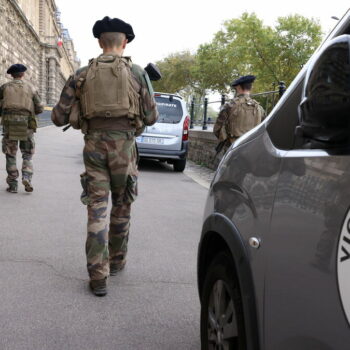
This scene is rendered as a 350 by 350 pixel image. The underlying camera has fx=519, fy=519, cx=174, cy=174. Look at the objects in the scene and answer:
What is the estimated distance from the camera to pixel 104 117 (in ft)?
12.7

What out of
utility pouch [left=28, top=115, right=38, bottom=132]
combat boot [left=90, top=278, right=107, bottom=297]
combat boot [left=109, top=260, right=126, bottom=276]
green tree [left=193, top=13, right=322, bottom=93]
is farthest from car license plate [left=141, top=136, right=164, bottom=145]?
green tree [left=193, top=13, right=322, bottom=93]

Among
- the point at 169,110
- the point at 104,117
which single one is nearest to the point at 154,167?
the point at 169,110

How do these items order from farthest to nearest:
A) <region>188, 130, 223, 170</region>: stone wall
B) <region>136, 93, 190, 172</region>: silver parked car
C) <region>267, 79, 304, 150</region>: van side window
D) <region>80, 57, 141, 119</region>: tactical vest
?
<region>188, 130, 223, 170</region>: stone wall → <region>136, 93, 190, 172</region>: silver parked car → <region>80, 57, 141, 119</region>: tactical vest → <region>267, 79, 304, 150</region>: van side window

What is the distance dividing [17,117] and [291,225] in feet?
22.8

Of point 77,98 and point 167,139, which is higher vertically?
point 77,98

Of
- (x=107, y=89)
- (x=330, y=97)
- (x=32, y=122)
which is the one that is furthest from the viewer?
(x=32, y=122)

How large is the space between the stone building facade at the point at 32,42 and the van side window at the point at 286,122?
41.4 m

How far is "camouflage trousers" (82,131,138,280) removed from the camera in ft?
12.6

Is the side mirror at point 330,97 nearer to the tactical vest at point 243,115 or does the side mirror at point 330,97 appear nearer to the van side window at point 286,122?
the van side window at point 286,122

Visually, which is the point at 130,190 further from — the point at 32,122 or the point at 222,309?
the point at 32,122

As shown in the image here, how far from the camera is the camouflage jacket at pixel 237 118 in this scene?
7652mm

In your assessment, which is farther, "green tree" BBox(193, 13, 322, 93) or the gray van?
"green tree" BBox(193, 13, 322, 93)

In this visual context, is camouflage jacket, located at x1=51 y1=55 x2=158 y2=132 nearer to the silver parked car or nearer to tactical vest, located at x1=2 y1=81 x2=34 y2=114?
tactical vest, located at x1=2 y1=81 x2=34 y2=114

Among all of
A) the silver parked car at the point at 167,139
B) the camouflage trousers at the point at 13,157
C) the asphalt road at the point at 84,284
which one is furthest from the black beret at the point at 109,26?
the silver parked car at the point at 167,139
